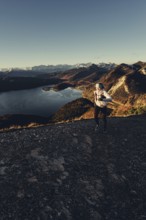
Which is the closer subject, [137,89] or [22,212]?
[22,212]

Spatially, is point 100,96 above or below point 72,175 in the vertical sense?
above

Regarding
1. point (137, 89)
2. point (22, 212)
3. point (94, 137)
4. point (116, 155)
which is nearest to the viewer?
point (22, 212)

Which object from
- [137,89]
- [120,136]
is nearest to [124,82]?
[137,89]

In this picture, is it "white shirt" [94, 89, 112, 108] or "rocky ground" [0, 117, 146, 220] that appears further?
"white shirt" [94, 89, 112, 108]

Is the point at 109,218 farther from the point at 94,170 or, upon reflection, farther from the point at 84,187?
the point at 94,170

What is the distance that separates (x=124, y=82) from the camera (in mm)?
92938

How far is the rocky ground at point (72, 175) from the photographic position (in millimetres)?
9414

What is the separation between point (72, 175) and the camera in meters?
11.2

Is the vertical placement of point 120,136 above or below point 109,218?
Answer: above

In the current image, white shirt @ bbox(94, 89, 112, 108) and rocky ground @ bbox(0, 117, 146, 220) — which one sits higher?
white shirt @ bbox(94, 89, 112, 108)

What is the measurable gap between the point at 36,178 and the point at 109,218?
325 centimetres

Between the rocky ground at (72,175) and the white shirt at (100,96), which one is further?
the white shirt at (100,96)

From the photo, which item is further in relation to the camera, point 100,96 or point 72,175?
point 100,96

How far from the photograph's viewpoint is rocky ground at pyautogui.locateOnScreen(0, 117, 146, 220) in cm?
941
